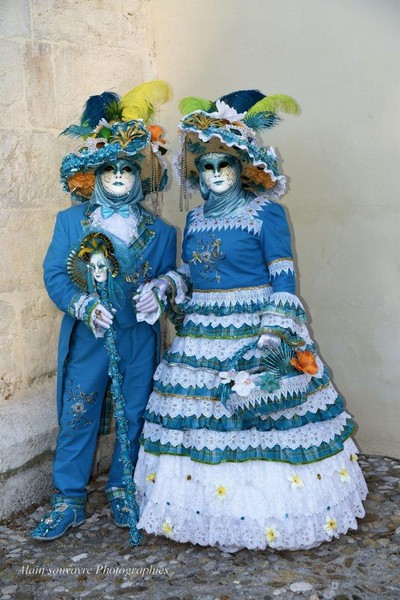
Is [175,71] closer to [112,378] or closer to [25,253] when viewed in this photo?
[25,253]

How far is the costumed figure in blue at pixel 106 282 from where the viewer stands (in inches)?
116

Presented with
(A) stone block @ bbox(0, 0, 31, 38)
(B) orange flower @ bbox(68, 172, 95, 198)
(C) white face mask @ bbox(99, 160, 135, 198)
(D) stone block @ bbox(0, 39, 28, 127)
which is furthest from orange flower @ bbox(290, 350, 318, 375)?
(A) stone block @ bbox(0, 0, 31, 38)

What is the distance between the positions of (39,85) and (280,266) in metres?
1.44

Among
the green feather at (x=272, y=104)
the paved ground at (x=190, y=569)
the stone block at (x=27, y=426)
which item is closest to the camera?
the paved ground at (x=190, y=569)

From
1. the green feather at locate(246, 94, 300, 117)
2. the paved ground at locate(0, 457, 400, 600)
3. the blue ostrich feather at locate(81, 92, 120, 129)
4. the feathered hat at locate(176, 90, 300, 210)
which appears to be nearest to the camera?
the paved ground at locate(0, 457, 400, 600)

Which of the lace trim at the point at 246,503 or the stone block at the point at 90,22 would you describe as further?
the stone block at the point at 90,22

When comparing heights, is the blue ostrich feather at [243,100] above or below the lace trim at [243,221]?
above

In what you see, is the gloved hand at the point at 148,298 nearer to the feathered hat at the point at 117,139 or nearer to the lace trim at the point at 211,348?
the lace trim at the point at 211,348

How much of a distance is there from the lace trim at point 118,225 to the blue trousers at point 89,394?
374 mm

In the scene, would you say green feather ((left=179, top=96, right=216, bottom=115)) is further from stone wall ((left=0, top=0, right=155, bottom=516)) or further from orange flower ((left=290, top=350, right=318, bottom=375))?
orange flower ((left=290, top=350, right=318, bottom=375))

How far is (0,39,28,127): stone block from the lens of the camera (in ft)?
10.7

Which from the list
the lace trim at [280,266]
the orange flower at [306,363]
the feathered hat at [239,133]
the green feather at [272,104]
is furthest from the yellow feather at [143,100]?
the orange flower at [306,363]

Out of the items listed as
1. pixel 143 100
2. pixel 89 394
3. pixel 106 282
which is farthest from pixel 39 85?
pixel 89 394

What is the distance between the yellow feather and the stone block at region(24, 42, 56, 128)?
48 cm
